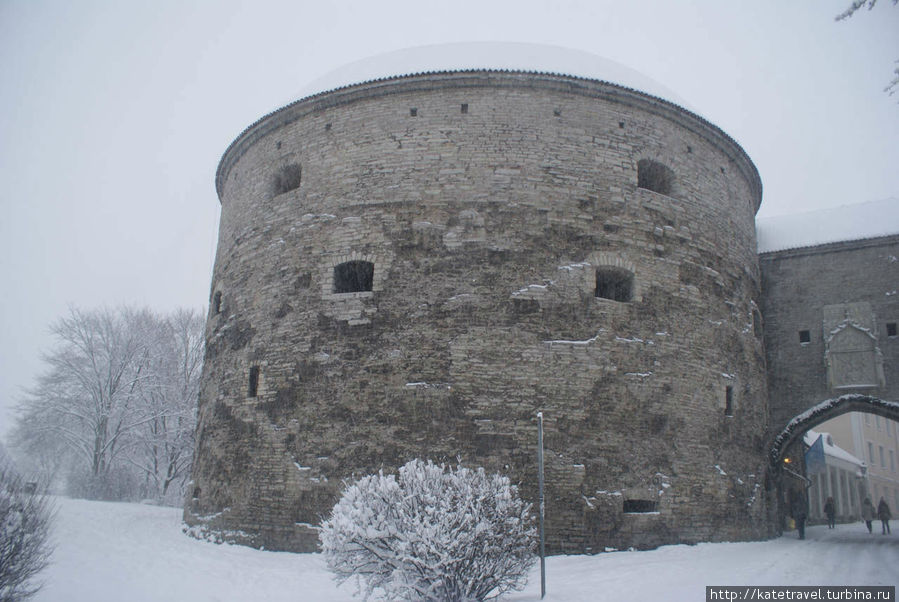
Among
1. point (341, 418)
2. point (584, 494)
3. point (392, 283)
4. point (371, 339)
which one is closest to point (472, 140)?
point (392, 283)

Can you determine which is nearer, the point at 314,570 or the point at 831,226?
the point at 314,570

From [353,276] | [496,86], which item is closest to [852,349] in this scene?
[496,86]

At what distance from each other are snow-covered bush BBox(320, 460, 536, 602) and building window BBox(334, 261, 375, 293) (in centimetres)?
494

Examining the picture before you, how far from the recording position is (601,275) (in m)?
10.6

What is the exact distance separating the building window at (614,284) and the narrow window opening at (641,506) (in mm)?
2921

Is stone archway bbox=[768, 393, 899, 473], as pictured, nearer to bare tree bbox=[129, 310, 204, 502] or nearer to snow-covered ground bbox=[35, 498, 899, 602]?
snow-covered ground bbox=[35, 498, 899, 602]

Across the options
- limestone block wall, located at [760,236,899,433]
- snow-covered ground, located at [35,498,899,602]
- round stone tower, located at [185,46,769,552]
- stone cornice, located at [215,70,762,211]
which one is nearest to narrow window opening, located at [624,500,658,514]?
round stone tower, located at [185,46,769,552]

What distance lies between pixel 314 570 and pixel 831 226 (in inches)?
449

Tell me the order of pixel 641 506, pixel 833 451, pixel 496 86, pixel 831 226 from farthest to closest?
pixel 833 451, pixel 831 226, pixel 496 86, pixel 641 506

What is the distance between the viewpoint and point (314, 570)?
809 cm

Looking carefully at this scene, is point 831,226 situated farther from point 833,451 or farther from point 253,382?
point 833,451

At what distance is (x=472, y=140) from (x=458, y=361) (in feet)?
11.3

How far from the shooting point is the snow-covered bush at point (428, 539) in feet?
17.9

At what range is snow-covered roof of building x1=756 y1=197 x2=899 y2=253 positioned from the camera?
12883mm
